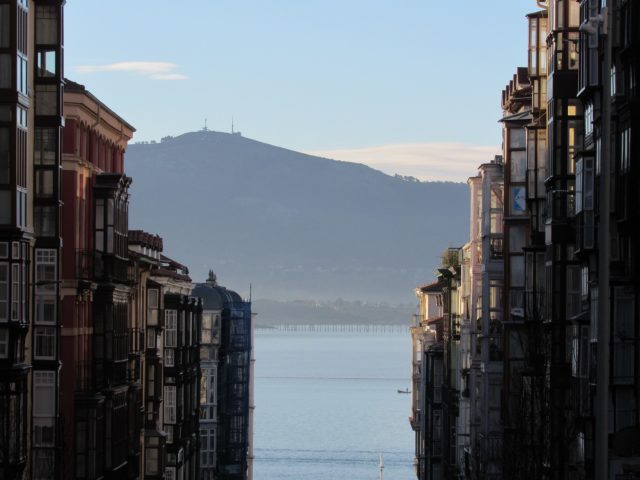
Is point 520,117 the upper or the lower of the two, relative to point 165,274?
upper

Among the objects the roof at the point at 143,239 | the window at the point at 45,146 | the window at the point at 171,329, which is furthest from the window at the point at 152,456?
the window at the point at 45,146

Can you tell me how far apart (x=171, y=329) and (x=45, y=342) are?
39.3 m

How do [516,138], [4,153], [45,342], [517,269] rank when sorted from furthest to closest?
[517,269], [516,138], [45,342], [4,153]

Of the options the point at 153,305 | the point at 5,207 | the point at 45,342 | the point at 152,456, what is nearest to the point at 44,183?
the point at 45,342

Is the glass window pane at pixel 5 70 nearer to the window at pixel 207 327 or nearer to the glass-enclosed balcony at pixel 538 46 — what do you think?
Result: the glass-enclosed balcony at pixel 538 46

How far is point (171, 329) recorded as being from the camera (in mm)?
94750

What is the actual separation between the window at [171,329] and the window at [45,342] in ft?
123

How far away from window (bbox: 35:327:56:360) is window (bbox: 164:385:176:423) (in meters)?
38.4

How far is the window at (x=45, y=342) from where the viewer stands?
55.1m

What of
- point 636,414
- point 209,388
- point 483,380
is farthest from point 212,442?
point 636,414

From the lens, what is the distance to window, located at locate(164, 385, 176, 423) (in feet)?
308

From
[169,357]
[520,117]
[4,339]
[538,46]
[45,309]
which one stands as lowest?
[169,357]

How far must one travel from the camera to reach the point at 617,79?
42.7m

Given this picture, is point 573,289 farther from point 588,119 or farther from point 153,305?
point 153,305
